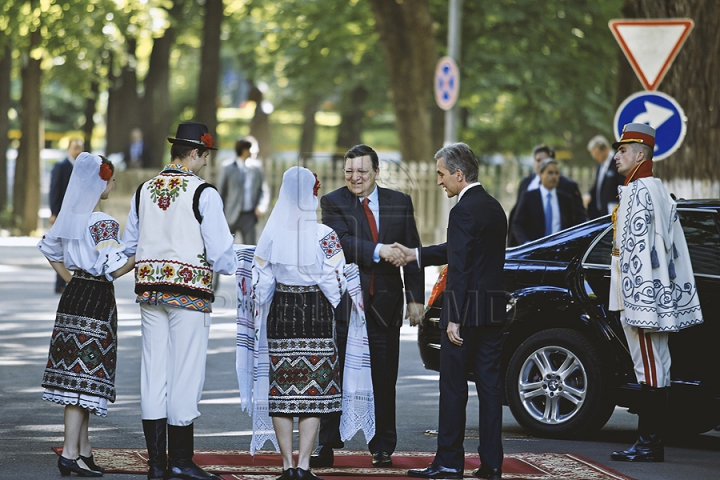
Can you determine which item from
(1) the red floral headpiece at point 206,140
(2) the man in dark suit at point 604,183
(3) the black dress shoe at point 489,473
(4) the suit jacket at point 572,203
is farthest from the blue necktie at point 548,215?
(1) the red floral headpiece at point 206,140

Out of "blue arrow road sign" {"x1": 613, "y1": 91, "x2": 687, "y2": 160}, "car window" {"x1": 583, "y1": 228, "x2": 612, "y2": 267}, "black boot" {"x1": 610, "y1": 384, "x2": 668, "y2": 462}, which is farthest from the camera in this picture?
"blue arrow road sign" {"x1": 613, "y1": 91, "x2": 687, "y2": 160}

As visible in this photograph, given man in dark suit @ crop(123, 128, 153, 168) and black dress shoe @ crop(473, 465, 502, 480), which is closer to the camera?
black dress shoe @ crop(473, 465, 502, 480)

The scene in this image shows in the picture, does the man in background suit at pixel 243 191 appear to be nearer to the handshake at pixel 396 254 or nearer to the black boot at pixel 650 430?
the handshake at pixel 396 254

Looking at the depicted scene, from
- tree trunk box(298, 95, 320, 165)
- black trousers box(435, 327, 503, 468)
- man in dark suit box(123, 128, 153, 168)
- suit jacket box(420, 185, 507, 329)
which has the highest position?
tree trunk box(298, 95, 320, 165)

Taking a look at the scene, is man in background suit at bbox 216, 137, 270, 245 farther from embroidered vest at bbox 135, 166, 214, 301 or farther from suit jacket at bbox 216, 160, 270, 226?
embroidered vest at bbox 135, 166, 214, 301

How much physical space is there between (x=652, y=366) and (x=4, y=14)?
858 inches

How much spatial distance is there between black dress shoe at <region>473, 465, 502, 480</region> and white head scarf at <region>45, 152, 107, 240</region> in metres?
2.74

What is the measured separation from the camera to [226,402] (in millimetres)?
10375

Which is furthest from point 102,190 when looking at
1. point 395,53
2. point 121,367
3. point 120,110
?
point 120,110

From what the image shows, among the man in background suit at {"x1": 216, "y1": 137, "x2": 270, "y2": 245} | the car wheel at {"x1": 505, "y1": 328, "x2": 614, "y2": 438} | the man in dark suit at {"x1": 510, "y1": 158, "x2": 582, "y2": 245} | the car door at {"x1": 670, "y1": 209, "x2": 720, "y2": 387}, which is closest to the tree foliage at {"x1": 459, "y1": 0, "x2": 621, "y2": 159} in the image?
the man in background suit at {"x1": 216, "y1": 137, "x2": 270, "y2": 245}

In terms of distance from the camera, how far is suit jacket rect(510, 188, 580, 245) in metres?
13.8

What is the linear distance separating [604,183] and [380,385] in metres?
7.72

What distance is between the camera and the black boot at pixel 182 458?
7188 mm

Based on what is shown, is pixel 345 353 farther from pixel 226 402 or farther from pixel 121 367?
pixel 121 367
